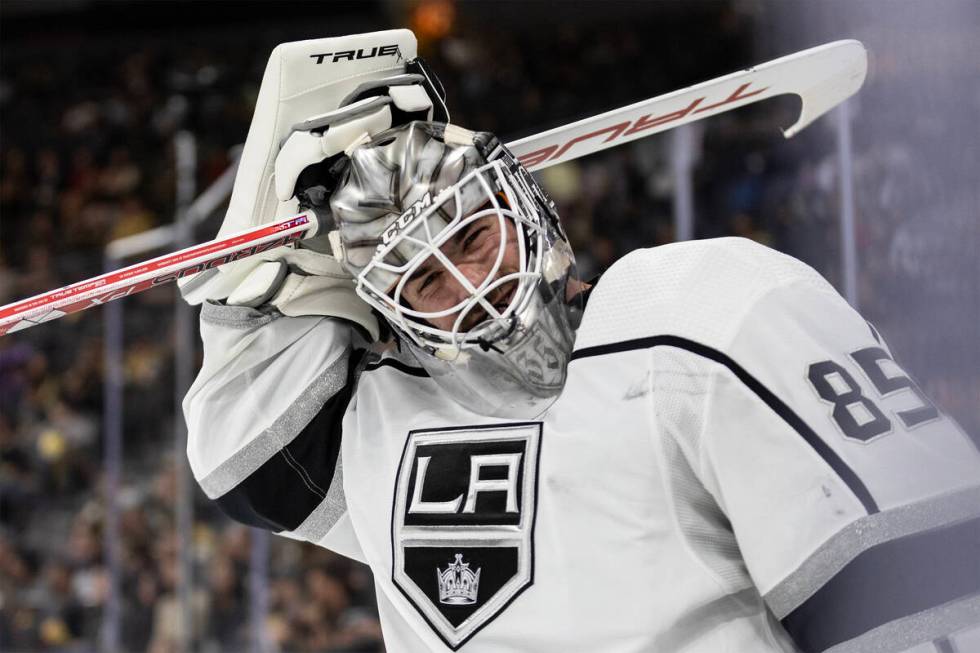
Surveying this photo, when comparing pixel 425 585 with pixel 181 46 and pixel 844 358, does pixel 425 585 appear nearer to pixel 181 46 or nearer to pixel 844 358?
pixel 844 358

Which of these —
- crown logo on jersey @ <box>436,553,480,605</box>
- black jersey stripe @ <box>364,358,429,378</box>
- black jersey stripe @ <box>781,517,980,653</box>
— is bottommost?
crown logo on jersey @ <box>436,553,480,605</box>

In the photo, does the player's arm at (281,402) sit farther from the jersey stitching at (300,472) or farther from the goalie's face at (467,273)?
the goalie's face at (467,273)

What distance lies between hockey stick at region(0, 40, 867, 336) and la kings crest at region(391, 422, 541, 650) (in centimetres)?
27

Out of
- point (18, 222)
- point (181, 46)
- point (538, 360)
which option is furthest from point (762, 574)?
point (181, 46)

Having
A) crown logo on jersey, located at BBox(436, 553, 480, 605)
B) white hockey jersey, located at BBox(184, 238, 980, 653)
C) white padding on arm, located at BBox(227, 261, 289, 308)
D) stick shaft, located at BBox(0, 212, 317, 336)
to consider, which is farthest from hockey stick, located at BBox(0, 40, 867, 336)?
crown logo on jersey, located at BBox(436, 553, 480, 605)

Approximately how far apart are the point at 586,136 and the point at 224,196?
6.81 ft

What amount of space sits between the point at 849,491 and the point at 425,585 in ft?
1.50

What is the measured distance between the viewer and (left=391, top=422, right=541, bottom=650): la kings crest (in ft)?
3.68

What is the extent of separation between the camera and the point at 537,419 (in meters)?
1.13

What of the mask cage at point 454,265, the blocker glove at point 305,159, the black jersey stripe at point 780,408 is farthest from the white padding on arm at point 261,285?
the black jersey stripe at point 780,408

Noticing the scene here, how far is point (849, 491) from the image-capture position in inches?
36.3

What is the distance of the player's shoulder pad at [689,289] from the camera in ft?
3.31

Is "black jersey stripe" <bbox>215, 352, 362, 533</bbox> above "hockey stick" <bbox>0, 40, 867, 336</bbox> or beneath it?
beneath

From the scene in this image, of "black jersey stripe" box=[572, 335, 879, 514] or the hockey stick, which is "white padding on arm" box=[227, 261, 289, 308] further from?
"black jersey stripe" box=[572, 335, 879, 514]
